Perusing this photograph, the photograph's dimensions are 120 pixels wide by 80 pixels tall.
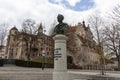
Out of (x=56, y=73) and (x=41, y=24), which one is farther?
(x=41, y=24)

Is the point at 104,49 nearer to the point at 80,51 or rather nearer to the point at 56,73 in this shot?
the point at 56,73

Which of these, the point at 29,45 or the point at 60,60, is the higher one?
the point at 29,45

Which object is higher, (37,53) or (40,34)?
(40,34)

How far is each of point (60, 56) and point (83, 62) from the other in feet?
169

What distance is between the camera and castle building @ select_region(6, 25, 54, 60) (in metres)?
52.3

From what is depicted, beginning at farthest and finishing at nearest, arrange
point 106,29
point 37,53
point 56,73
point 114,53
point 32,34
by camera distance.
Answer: point 37,53 < point 32,34 < point 114,53 < point 106,29 < point 56,73

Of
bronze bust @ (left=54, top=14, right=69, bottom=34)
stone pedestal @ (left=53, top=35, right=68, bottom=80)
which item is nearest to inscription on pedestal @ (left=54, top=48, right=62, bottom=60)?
stone pedestal @ (left=53, top=35, right=68, bottom=80)

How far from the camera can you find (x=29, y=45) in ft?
177

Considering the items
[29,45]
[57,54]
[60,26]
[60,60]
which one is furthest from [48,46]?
[60,60]

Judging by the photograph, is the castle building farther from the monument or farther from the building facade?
the monument

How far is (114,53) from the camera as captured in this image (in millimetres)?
35688

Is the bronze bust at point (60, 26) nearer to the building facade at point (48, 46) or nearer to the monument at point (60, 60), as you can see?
the monument at point (60, 60)

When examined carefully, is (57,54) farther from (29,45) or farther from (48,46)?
(48,46)

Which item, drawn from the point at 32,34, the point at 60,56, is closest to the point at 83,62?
the point at 32,34
